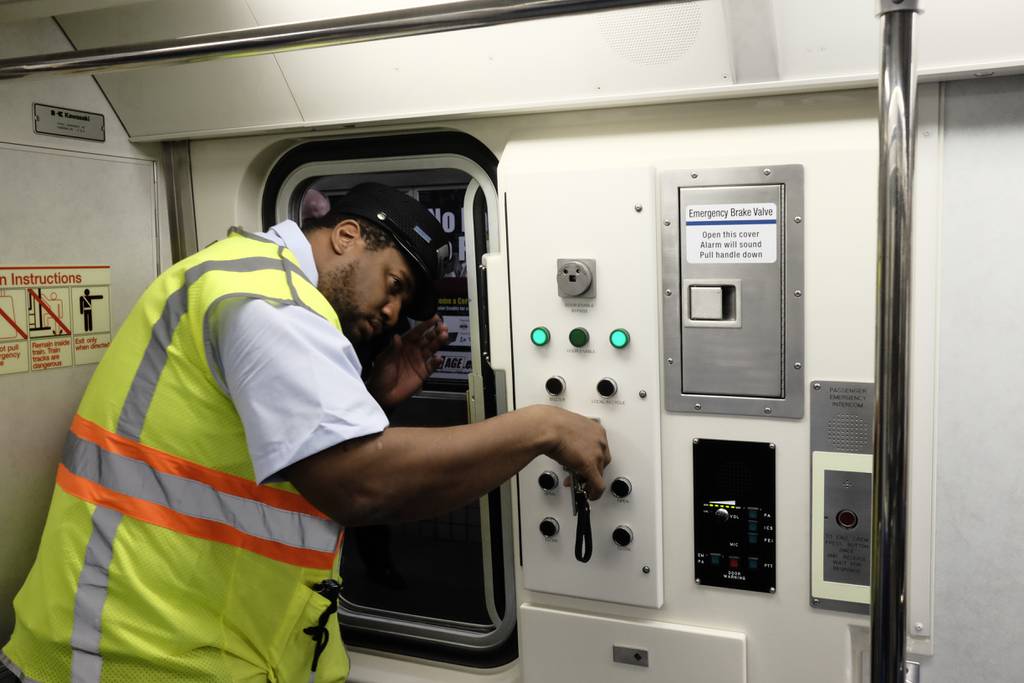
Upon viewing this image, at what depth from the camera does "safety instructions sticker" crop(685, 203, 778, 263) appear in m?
2.02

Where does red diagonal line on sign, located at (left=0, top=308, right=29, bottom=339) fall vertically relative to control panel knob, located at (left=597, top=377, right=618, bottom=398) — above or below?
above

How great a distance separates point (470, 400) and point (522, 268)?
682 mm

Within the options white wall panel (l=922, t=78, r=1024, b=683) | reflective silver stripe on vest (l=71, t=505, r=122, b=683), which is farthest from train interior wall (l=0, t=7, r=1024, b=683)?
reflective silver stripe on vest (l=71, t=505, r=122, b=683)

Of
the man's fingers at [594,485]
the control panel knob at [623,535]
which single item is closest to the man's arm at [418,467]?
the man's fingers at [594,485]

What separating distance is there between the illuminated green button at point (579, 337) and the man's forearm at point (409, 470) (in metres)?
0.42

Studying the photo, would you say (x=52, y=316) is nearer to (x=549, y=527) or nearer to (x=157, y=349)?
(x=157, y=349)

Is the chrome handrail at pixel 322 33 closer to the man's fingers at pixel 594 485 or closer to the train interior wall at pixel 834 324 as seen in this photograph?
the train interior wall at pixel 834 324

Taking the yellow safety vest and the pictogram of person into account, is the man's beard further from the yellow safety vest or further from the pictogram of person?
the pictogram of person

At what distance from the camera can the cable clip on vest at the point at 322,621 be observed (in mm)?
2113

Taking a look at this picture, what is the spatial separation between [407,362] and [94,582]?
1251 millimetres

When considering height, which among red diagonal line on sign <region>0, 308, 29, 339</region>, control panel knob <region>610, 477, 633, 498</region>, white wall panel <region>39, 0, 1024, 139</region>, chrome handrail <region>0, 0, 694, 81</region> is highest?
white wall panel <region>39, 0, 1024, 139</region>

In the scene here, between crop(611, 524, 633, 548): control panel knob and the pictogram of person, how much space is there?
1.75 metres

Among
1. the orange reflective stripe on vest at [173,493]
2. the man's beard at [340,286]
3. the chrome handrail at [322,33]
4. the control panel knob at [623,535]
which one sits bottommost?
the control panel knob at [623,535]

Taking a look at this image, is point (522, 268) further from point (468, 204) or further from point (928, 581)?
point (928, 581)
